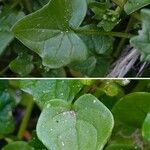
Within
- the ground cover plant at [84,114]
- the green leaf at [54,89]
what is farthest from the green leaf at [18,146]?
the green leaf at [54,89]

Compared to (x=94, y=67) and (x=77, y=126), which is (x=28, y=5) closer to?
(x=94, y=67)

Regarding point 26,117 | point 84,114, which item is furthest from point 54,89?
point 26,117

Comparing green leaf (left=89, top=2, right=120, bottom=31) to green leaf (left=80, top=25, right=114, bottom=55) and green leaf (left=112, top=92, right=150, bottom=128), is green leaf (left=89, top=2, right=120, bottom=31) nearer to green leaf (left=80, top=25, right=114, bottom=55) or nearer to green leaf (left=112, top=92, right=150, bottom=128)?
green leaf (left=80, top=25, right=114, bottom=55)

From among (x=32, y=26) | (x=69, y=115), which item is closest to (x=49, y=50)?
(x=32, y=26)

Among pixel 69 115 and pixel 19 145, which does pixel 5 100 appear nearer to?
pixel 19 145

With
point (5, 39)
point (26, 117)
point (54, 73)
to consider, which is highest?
point (5, 39)

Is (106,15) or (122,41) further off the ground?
(106,15)

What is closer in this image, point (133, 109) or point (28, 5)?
point (133, 109)
